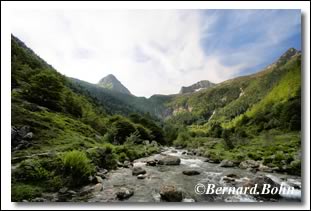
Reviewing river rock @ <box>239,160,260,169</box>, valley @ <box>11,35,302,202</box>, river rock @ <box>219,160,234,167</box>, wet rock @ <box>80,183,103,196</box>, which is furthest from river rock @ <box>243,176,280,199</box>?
wet rock @ <box>80,183,103,196</box>

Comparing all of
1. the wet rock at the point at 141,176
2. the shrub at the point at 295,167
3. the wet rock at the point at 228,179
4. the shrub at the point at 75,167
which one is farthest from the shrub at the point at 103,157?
the shrub at the point at 295,167

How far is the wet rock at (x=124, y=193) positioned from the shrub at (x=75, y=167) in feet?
3.32

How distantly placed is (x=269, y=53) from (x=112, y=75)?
4.08 meters

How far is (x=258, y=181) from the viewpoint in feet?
→ 18.8

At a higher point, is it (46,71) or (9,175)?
(46,71)

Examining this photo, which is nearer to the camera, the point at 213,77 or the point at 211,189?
the point at 211,189

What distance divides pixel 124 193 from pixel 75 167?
1338 mm

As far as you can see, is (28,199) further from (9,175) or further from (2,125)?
(2,125)

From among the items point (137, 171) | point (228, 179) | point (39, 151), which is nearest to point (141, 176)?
point (137, 171)

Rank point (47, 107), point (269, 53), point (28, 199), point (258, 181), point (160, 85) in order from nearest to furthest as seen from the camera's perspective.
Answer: point (28, 199), point (258, 181), point (269, 53), point (160, 85), point (47, 107)

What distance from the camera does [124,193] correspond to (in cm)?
556

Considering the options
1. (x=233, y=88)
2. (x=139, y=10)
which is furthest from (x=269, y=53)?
(x=139, y=10)

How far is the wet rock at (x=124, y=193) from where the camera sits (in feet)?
18.1
